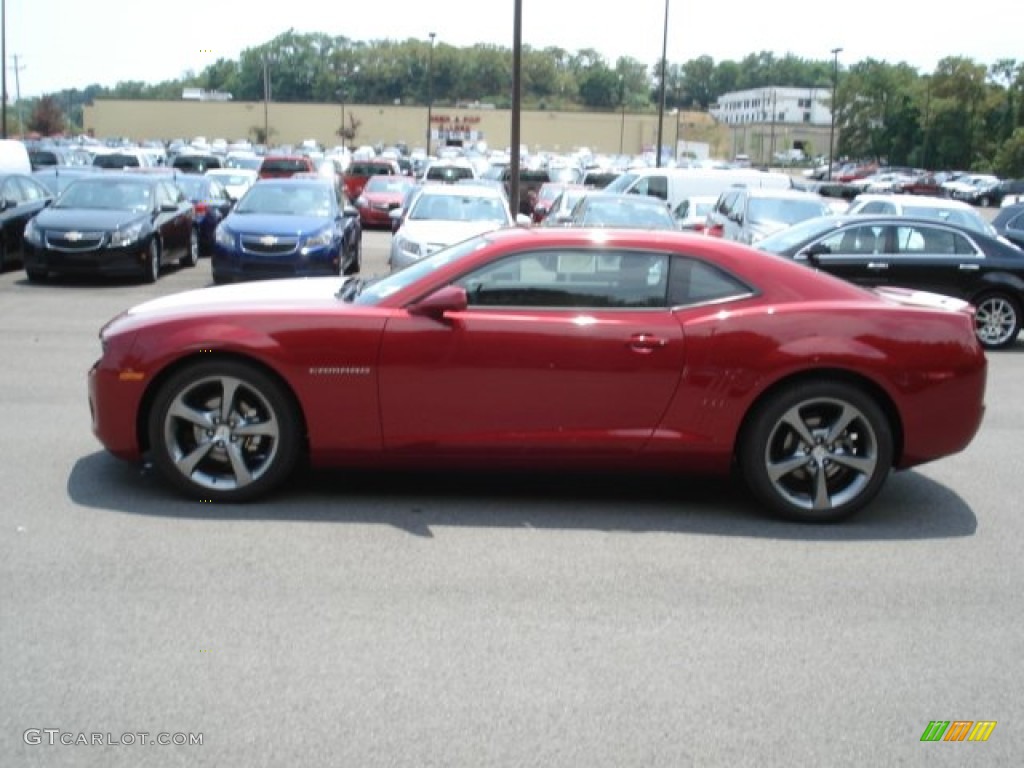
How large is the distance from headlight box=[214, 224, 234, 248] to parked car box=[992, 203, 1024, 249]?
11.9 metres

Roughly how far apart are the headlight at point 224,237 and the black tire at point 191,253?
122 inches

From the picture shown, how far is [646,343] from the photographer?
245 inches

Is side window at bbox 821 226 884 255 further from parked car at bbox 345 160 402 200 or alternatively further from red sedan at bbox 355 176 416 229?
parked car at bbox 345 160 402 200

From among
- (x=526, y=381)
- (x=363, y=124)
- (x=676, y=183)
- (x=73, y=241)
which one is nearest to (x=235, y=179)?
(x=676, y=183)

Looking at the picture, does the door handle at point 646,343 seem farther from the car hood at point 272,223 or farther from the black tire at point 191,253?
the black tire at point 191,253

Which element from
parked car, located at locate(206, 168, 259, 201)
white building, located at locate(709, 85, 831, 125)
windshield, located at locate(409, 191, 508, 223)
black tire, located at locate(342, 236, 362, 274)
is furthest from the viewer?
white building, located at locate(709, 85, 831, 125)

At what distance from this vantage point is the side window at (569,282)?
637 centimetres

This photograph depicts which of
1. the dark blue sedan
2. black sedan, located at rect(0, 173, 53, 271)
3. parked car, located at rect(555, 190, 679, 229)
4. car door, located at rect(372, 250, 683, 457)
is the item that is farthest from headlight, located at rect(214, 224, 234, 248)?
car door, located at rect(372, 250, 683, 457)

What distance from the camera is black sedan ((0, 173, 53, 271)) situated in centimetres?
1822

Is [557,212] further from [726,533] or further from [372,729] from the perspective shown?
[372,729]

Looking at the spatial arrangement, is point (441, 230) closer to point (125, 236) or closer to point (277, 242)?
point (277, 242)

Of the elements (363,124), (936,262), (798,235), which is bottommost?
(936,262)

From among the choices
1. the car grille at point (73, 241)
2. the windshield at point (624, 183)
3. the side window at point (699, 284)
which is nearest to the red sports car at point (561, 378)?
the side window at point (699, 284)

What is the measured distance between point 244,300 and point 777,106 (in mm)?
160695
